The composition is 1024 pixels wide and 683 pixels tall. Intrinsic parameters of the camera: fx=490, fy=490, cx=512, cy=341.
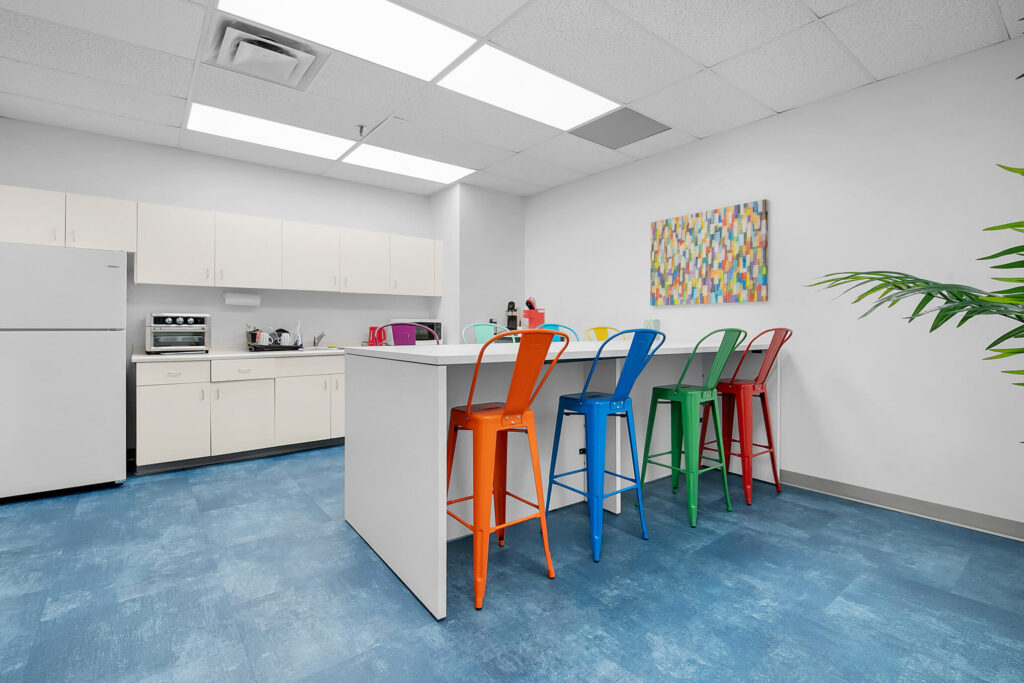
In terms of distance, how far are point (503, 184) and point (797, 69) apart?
3031mm

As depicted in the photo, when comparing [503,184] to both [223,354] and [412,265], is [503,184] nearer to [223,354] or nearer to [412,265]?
[412,265]

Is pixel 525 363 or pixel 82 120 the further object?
pixel 82 120

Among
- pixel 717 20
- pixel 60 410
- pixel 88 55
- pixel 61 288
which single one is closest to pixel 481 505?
pixel 717 20

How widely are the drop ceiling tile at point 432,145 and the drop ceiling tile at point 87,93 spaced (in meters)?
1.41

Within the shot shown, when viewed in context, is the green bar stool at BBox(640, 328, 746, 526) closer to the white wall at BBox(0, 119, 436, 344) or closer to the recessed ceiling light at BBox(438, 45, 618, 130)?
the recessed ceiling light at BBox(438, 45, 618, 130)

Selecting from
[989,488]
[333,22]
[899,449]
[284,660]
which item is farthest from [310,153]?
[989,488]

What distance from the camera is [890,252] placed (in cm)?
311

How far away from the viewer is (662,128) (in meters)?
3.92

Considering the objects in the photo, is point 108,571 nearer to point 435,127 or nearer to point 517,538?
point 517,538

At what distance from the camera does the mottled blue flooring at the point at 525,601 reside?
163 centimetres

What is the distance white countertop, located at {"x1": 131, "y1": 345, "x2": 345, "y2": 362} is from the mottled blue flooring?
3.95 feet

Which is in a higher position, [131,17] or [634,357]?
[131,17]

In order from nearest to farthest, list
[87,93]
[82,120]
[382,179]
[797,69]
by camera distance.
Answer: [797,69] < [87,93] < [82,120] < [382,179]

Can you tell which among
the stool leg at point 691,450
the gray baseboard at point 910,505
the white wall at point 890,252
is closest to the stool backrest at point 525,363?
the stool leg at point 691,450
